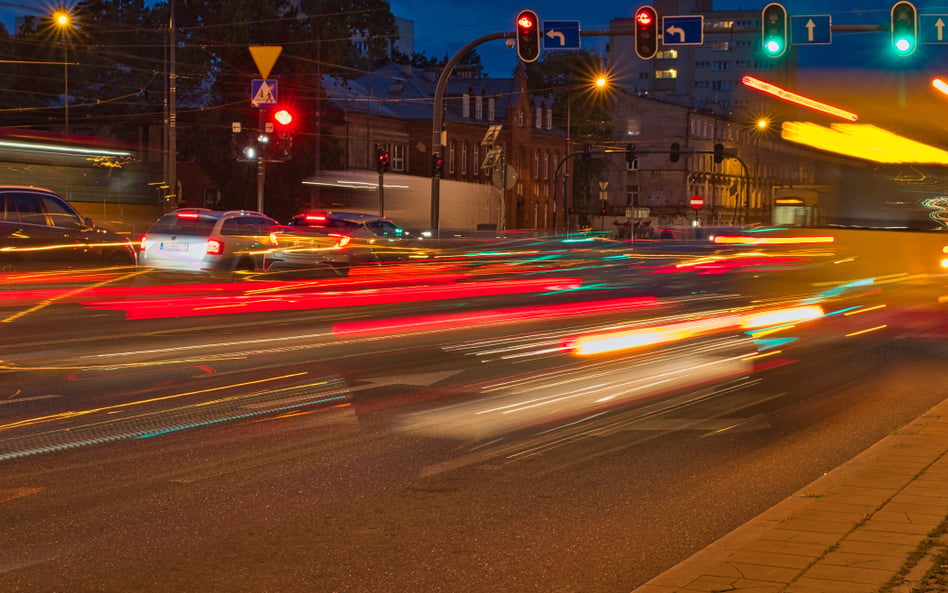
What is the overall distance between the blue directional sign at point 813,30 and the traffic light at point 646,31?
3442 millimetres

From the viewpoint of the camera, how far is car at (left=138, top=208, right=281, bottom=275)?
86.2 feet

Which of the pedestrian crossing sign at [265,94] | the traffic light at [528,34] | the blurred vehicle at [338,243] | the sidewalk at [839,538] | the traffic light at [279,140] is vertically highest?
the traffic light at [528,34]

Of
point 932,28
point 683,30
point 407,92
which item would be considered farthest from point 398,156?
point 932,28

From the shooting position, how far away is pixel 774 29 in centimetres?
2623

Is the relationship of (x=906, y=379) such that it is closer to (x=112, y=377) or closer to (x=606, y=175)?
(x=112, y=377)

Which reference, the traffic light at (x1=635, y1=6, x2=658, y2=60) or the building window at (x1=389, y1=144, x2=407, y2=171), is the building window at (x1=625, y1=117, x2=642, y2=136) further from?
the traffic light at (x1=635, y1=6, x2=658, y2=60)

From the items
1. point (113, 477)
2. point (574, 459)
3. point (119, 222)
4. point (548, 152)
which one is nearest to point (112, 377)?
point (113, 477)

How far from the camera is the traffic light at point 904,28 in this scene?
917 inches

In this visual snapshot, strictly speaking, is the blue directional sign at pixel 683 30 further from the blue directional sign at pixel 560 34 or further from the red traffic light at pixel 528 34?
the red traffic light at pixel 528 34

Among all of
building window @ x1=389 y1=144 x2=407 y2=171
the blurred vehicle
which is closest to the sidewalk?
the blurred vehicle

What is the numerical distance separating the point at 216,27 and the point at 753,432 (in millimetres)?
53922

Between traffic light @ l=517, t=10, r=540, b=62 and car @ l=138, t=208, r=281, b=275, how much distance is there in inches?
284

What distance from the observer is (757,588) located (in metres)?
5.28

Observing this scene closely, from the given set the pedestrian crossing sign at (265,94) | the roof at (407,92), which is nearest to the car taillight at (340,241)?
the pedestrian crossing sign at (265,94)
